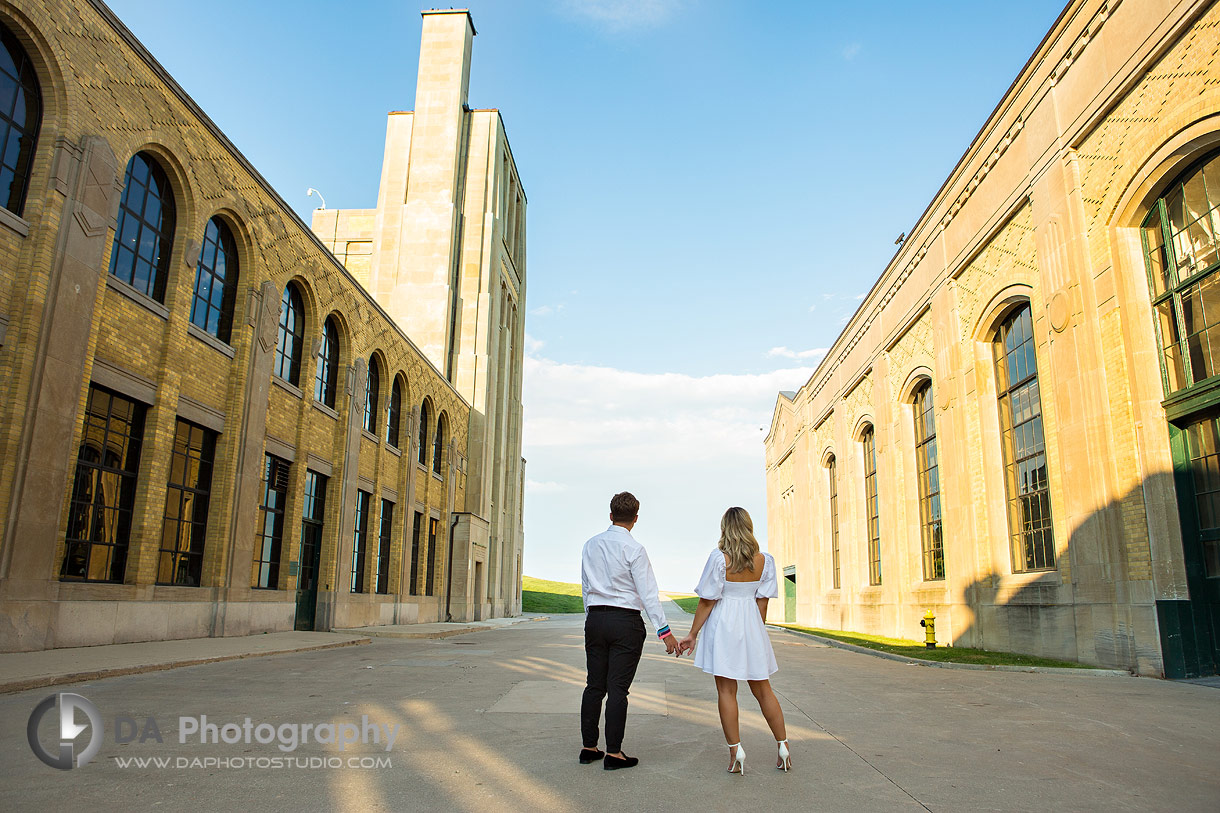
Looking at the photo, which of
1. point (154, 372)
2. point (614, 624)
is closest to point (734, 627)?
point (614, 624)

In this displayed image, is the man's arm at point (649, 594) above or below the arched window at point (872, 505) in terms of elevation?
below

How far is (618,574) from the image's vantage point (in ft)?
16.5

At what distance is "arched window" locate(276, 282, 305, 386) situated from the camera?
18.8 meters

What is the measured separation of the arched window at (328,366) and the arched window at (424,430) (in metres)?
8.53

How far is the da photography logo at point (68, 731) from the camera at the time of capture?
4.47m

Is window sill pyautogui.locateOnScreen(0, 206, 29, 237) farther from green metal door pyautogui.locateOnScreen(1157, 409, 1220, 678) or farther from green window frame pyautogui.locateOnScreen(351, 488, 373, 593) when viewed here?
green metal door pyautogui.locateOnScreen(1157, 409, 1220, 678)

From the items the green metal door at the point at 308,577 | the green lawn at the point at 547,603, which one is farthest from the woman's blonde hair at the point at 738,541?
the green lawn at the point at 547,603

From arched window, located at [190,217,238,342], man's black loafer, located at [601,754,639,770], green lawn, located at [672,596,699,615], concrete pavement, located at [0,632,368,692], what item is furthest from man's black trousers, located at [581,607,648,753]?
green lawn, located at [672,596,699,615]

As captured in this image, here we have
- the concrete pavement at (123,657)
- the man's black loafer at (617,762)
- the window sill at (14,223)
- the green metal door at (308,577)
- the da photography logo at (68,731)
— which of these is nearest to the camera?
the da photography logo at (68,731)

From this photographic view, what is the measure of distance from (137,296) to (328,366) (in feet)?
29.5

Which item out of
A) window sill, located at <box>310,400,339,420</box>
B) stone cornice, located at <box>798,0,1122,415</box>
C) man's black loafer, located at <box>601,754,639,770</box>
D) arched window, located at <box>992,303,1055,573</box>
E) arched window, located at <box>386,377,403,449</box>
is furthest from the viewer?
arched window, located at <box>386,377,403,449</box>

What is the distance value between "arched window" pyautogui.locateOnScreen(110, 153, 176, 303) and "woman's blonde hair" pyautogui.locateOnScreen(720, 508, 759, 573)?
12.1 m

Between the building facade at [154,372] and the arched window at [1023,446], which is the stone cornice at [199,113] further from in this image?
the arched window at [1023,446]

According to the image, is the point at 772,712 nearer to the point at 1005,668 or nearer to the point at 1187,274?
the point at 1005,668
